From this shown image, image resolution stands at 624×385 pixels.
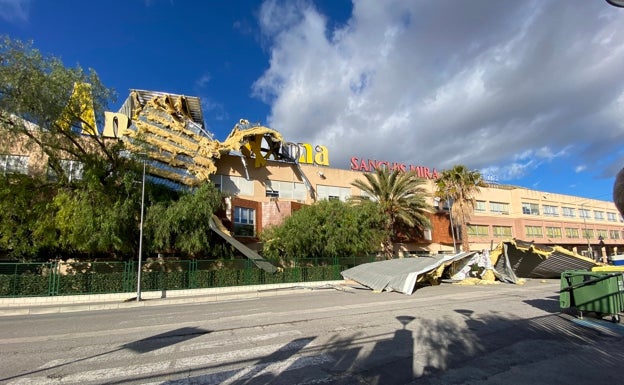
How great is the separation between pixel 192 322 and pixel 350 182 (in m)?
30.0

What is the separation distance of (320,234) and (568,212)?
50458mm

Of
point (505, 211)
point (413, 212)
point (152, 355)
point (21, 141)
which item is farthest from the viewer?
point (505, 211)

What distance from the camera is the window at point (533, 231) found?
170ft

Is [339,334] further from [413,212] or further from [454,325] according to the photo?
[413,212]

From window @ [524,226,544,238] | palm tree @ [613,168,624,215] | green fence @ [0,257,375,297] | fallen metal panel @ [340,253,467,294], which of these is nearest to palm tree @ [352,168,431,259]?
fallen metal panel @ [340,253,467,294]

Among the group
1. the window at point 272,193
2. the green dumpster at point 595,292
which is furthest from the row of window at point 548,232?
the green dumpster at point 595,292

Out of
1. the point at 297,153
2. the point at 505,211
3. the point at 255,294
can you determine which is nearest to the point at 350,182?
the point at 297,153

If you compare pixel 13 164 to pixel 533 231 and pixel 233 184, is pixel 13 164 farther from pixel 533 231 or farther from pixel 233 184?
pixel 533 231

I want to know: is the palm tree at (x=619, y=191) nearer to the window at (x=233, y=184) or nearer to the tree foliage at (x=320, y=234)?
the tree foliage at (x=320, y=234)

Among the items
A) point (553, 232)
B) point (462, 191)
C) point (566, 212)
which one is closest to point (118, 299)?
point (462, 191)

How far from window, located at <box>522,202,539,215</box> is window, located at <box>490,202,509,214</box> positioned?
3191 mm

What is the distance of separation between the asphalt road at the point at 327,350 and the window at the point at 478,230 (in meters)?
37.1

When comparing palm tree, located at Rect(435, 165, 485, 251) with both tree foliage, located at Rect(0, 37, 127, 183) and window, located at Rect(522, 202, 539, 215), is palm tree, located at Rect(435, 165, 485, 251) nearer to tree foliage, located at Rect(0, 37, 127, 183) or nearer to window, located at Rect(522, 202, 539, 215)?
window, located at Rect(522, 202, 539, 215)

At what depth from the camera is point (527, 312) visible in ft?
38.0
